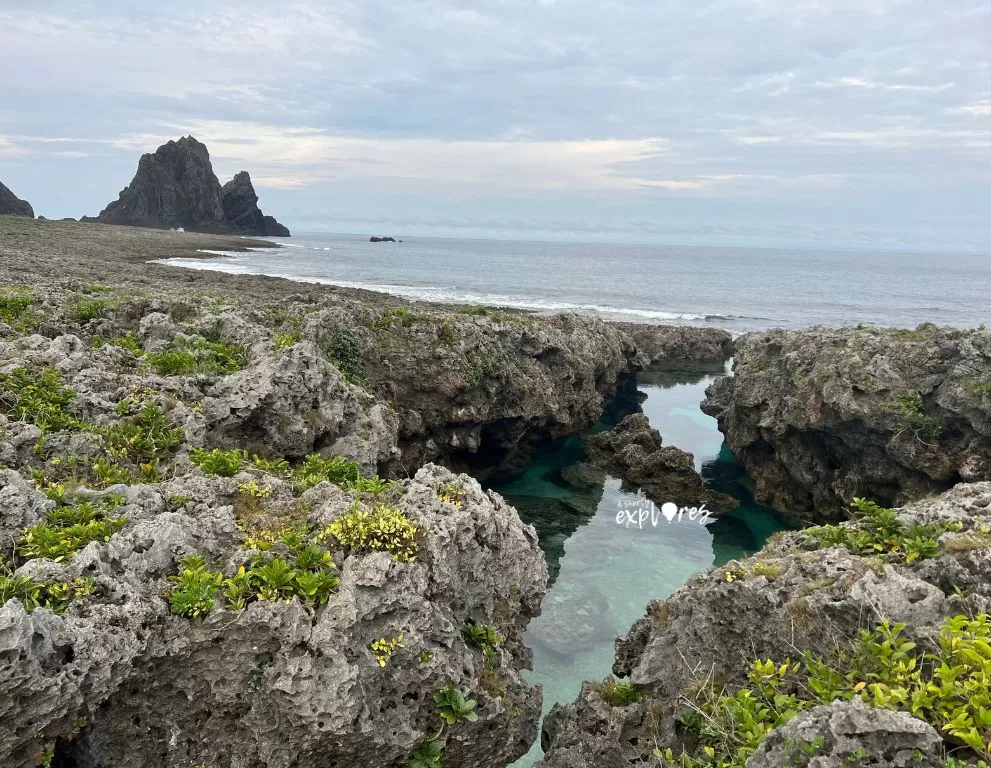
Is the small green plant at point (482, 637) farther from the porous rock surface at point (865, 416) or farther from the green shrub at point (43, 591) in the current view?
the porous rock surface at point (865, 416)

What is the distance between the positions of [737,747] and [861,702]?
1.61 metres

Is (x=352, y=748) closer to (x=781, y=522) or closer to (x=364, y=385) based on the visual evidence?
(x=364, y=385)

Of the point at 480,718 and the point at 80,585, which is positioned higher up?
the point at 80,585

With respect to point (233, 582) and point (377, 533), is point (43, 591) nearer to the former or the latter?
point (233, 582)

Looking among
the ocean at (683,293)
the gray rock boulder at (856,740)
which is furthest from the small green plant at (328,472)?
the ocean at (683,293)

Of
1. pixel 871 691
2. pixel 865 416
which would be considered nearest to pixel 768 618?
pixel 871 691

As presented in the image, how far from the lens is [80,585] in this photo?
6.39 metres

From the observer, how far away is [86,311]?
15.8 metres

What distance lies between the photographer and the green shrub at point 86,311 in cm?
1568

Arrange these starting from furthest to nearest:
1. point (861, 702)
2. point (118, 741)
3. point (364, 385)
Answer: point (364, 385), point (118, 741), point (861, 702)

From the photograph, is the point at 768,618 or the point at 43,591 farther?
the point at 768,618

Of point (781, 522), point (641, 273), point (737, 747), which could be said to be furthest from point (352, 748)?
point (641, 273)

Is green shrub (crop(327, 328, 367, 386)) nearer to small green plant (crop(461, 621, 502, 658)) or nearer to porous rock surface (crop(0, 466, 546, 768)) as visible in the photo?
porous rock surface (crop(0, 466, 546, 768))

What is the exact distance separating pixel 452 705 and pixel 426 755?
68 centimetres
